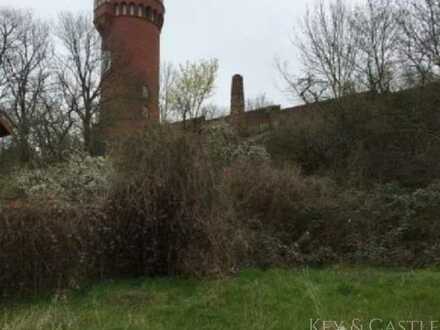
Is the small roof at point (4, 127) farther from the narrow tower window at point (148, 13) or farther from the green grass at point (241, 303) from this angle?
the narrow tower window at point (148, 13)

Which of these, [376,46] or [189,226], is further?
[376,46]

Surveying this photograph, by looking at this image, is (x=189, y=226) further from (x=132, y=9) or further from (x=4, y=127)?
→ (x=132, y=9)

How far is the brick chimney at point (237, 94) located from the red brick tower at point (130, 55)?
5051 millimetres

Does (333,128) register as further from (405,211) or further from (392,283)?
(392,283)

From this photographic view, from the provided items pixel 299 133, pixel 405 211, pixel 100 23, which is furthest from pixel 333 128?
pixel 100 23

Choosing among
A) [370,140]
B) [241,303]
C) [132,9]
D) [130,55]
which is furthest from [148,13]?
[241,303]

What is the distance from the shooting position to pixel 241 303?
19.1 feet

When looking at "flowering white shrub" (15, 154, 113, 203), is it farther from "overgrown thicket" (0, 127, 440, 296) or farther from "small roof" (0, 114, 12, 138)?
"small roof" (0, 114, 12, 138)

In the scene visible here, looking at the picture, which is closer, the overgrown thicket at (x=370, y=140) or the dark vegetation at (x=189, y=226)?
the dark vegetation at (x=189, y=226)

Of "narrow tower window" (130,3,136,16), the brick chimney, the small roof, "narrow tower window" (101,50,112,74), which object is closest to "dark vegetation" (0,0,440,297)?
the small roof

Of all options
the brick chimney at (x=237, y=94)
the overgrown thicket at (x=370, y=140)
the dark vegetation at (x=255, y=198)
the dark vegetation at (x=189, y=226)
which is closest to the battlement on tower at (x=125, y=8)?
the brick chimney at (x=237, y=94)

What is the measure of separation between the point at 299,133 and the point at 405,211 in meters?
7.63

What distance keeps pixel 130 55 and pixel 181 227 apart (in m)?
25.9

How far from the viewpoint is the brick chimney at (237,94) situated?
1030 inches
